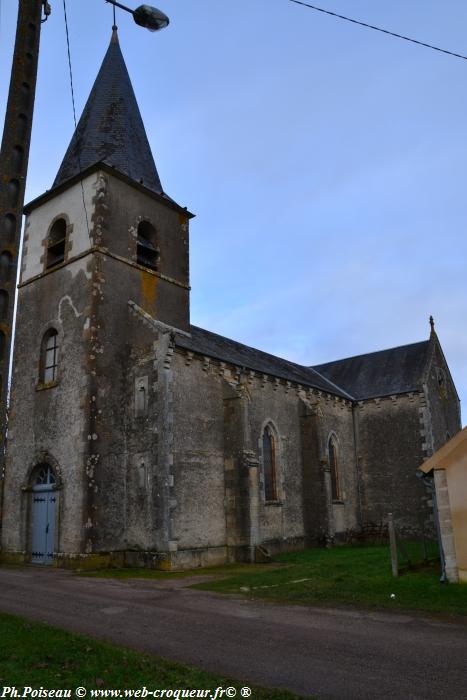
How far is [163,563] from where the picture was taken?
15742mm

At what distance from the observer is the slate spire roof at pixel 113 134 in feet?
68.3

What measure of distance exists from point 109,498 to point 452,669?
40.3 feet

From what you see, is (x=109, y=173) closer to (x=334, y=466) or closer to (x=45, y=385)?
(x=45, y=385)

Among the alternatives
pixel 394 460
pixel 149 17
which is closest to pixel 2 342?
pixel 149 17

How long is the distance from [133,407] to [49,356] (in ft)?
12.4

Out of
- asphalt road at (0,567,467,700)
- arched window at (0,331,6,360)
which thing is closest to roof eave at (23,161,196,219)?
asphalt road at (0,567,467,700)

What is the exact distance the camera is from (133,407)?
1780 cm

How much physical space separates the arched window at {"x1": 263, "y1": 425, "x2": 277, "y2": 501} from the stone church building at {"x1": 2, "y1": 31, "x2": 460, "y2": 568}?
6 centimetres

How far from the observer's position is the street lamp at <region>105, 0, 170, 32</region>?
8.02 m

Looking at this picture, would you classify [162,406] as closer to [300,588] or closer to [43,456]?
[43,456]

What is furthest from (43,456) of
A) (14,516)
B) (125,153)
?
(125,153)

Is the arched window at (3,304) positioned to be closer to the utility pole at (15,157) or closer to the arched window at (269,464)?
A: the utility pole at (15,157)

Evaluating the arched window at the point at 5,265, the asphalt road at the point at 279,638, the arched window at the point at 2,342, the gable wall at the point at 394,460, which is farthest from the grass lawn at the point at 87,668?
the gable wall at the point at 394,460

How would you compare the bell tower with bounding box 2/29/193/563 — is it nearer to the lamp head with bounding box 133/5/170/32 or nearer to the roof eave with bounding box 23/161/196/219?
the roof eave with bounding box 23/161/196/219
